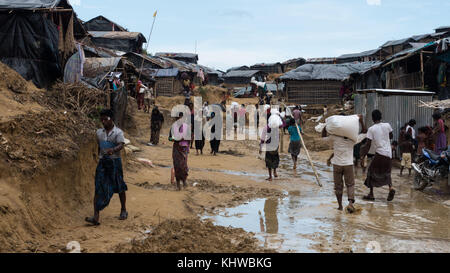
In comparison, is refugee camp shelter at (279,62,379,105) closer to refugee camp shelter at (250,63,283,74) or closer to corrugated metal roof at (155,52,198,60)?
corrugated metal roof at (155,52,198,60)

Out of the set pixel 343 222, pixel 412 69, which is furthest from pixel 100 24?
pixel 343 222

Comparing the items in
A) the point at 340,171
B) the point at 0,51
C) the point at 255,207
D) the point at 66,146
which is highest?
the point at 0,51

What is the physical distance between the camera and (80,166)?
7.08m

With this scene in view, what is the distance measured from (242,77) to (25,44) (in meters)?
44.6

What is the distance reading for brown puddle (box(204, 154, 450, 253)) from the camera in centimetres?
532

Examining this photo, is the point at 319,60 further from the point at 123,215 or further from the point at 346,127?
the point at 123,215

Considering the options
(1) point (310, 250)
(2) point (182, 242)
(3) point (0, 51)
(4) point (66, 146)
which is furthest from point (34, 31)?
(1) point (310, 250)

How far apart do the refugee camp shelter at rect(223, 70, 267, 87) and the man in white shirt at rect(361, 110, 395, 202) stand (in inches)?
1823

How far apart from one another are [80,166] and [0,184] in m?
2.00

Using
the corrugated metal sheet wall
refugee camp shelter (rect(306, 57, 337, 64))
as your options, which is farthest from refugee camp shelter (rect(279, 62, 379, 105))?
refugee camp shelter (rect(306, 57, 337, 64))

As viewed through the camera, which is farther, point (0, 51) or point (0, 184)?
point (0, 51)

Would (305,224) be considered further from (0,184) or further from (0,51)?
(0,51)

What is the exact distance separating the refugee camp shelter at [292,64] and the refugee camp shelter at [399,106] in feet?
154

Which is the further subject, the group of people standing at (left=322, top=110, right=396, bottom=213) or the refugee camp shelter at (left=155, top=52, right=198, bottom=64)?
the refugee camp shelter at (left=155, top=52, right=198, bottom=64)
